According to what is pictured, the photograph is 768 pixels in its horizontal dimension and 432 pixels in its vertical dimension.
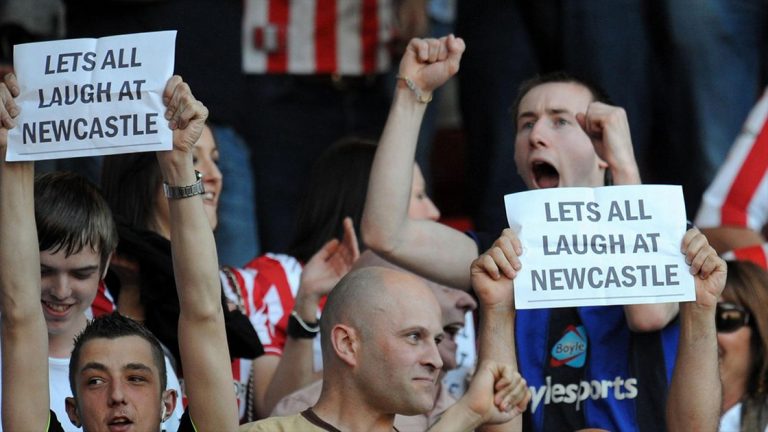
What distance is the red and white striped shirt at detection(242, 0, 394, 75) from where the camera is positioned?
285 inches

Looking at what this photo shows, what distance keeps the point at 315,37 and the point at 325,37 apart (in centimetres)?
5

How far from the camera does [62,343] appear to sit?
15.0ft

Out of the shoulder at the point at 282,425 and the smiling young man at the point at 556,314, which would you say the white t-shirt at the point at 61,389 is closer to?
the shoulder at the point at 282,425

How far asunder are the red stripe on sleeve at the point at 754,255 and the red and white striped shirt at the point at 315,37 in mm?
1957

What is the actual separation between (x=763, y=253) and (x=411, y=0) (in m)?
1.99

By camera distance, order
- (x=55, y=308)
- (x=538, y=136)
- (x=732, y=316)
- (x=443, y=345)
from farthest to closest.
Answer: (x=732, y=316) < (x=443, y=345) < (x=538, y=136) < (x=55, y=308)

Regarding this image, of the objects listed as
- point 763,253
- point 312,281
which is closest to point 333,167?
point 312,281

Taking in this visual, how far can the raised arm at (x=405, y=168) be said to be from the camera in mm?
4762

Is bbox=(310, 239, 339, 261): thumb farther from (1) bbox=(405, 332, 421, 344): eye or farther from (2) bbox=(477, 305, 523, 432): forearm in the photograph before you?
(2) bbox=(477, 305, 523, 432): forearm

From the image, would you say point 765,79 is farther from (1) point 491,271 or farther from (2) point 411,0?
(1) point 491,271

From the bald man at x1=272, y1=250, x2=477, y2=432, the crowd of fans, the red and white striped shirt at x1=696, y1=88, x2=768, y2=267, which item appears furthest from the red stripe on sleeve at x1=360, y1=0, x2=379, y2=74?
the bald man at x1=272, y1=250, x2=477, y2=432

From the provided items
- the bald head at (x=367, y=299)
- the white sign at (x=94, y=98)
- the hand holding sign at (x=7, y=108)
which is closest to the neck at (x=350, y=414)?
the bald head at (x=367, y=299)

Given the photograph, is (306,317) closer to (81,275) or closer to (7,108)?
(81,275)

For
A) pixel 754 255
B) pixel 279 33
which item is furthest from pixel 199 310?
pixel 279 33
